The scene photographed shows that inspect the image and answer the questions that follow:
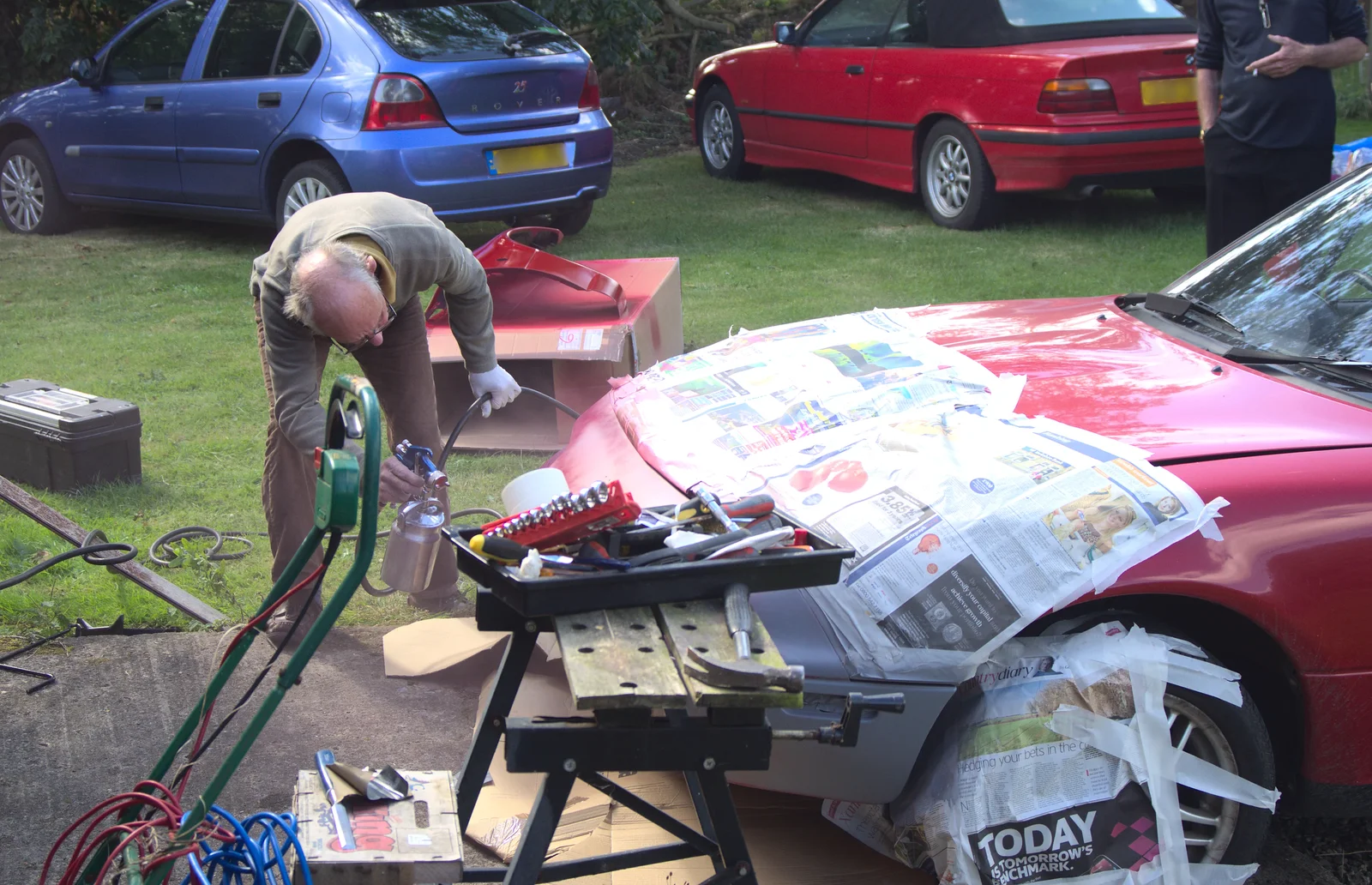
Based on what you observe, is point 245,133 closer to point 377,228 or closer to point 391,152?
point 391,152

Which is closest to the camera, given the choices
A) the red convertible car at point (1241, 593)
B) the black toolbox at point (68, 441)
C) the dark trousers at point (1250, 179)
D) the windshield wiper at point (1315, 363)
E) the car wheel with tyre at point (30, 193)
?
the red convertible car at point (1241, 593)

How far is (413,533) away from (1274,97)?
335cm

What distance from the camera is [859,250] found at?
7574 millimetres

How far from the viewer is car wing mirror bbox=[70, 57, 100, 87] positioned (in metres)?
7.86

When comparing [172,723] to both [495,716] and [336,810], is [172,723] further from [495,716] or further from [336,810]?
[495,716]

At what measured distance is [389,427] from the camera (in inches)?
149

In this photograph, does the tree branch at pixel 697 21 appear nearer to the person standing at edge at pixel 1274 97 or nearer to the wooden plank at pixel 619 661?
the person standing at edge at pixel 1274 97

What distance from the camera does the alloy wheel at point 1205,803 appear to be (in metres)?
2.39

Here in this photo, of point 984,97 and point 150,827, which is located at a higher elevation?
point 984,97

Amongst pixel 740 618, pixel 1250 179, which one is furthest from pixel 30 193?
pixel 740 618

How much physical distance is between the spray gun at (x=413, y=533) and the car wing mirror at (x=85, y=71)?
6010mm

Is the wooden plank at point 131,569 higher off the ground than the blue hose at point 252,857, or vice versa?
the blue hose at point 252,857

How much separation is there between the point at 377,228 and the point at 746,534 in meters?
1.57

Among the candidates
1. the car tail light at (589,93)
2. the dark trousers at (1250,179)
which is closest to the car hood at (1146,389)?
the dark trousers at (1250,179)
